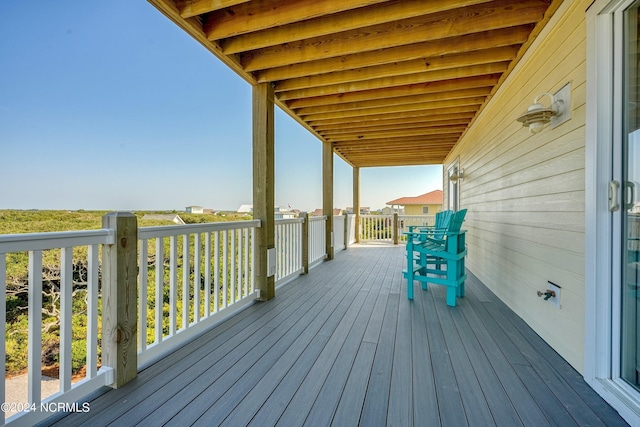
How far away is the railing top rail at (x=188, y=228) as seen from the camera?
5.56 ft

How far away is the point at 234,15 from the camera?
2225 millimetres

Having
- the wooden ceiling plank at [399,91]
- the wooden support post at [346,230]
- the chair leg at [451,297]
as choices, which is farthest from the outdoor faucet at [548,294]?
the wooden support post at [346,230]

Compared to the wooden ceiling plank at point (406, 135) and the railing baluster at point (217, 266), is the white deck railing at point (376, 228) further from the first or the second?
the railing baluster at point (217, 266)

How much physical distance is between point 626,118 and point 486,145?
2.41 m

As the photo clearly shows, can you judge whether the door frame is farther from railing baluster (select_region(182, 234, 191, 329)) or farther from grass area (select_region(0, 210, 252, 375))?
grass area (select_region(0, 210, 252, 375))

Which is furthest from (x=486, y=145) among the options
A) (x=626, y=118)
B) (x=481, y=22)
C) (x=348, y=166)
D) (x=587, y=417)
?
(x=348, y=166)

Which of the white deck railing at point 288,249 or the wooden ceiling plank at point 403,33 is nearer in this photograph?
the wooden ceiling plank at point 403,33

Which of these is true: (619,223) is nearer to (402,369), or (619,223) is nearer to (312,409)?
(402,369)

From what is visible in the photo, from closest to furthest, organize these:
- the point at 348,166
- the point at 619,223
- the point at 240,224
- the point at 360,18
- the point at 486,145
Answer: the point at 619,223
the point at 360,18
the point at 240,224
the point at 486,145
the point at 348,166

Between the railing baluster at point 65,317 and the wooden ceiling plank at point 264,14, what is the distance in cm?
196

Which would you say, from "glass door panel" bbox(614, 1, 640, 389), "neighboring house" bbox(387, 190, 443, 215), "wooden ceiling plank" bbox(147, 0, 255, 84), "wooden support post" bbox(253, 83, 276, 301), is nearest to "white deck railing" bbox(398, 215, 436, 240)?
"wooden support post" bbox(253, 83, 276, 301)

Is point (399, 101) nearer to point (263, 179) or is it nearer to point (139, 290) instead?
point (263, 179)

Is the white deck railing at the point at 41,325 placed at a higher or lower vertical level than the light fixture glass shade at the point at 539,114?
lower

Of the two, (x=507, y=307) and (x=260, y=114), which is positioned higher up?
(x=260, y=114)
